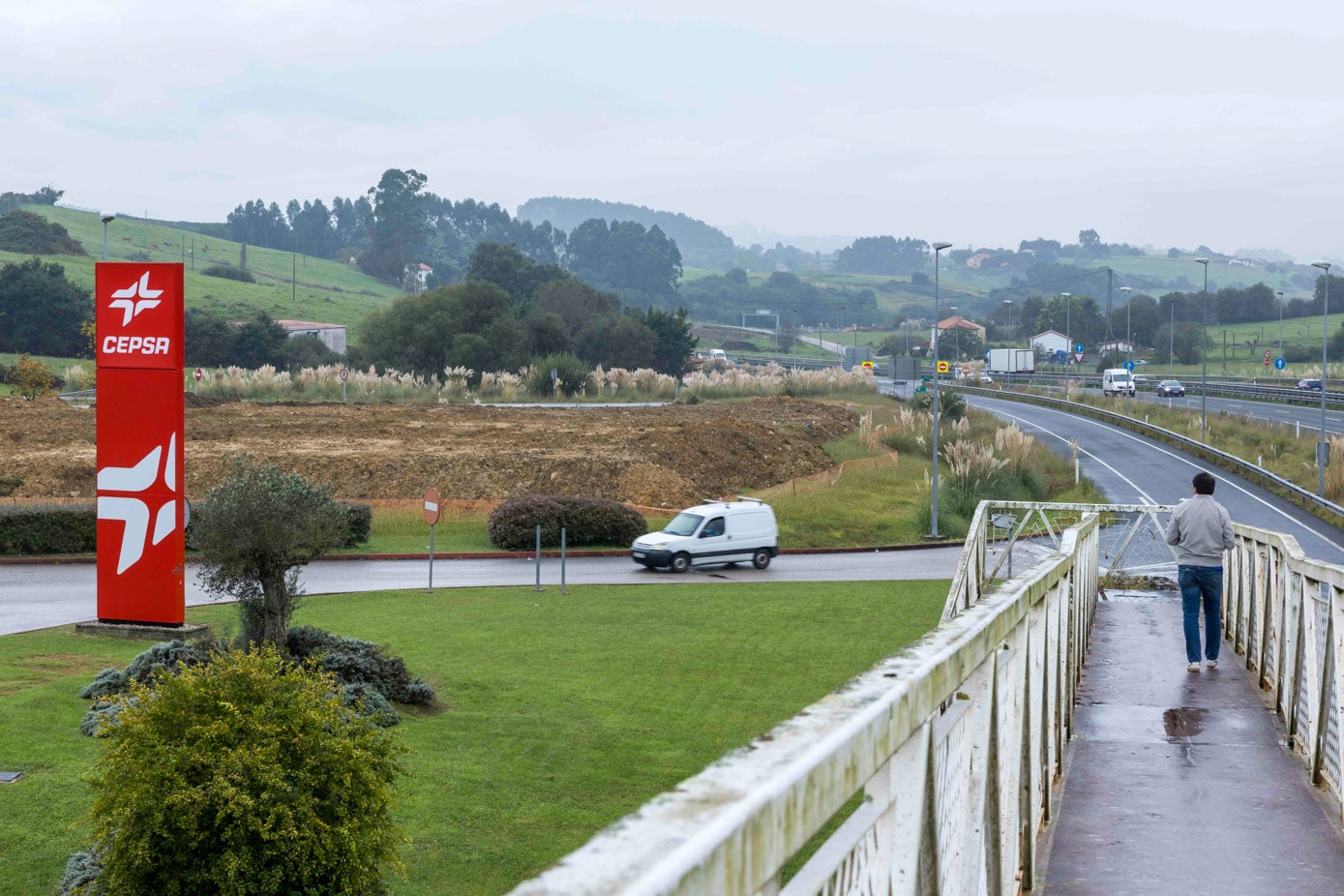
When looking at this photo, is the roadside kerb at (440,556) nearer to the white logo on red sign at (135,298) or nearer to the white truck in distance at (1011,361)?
the white logo on red sign at (135,298)

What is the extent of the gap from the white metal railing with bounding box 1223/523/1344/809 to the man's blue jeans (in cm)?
32

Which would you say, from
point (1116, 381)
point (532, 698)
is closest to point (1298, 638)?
point (532, 698)

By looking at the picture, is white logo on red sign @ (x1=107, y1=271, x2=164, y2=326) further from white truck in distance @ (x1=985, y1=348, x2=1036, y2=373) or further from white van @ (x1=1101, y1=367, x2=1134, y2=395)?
white truck in distance @ (x1=985, y1=348, x2=1036, y2=373)

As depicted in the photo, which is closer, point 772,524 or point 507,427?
point 772,524

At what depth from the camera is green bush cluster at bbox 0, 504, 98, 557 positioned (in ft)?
96.7

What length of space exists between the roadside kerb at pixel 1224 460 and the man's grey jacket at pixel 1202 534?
32.3 meters

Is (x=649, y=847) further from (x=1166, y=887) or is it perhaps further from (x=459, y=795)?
(x=459, y=795)

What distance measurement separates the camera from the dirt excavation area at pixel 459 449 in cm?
3941

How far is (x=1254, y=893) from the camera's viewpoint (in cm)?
527

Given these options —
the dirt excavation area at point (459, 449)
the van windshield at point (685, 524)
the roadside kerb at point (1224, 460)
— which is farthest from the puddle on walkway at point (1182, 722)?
the roadside kerb at point (1224, 460)

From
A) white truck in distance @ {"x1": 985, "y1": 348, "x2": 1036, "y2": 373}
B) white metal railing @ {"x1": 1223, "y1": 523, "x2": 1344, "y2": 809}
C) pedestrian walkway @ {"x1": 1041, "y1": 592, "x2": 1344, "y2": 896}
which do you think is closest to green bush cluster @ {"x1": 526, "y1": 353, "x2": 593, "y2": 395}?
white truck in distance @ {"x1": 985, "y1": 348, "x2": 1036, "y2": 373}

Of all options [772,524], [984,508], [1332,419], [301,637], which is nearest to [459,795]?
[301,637]

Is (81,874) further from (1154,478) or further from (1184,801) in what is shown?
(1154,478)

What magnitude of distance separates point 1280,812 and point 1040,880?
185 cm
